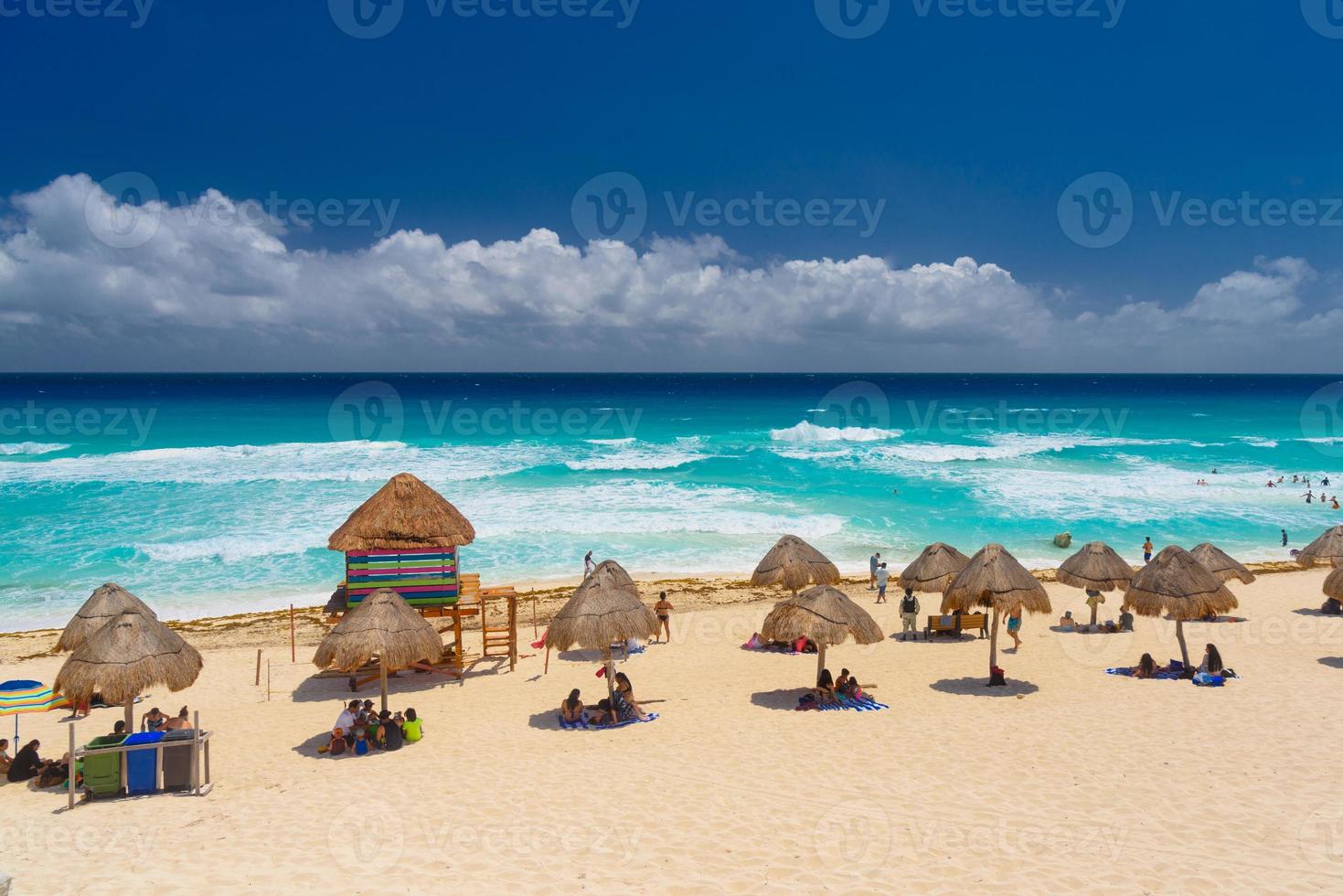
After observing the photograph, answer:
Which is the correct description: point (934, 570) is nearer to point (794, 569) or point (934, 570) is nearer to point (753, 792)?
point (794, 569)

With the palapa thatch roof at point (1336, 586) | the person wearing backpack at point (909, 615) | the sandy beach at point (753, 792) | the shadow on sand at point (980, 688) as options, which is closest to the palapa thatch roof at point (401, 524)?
the sandy beach at point (753, 792)

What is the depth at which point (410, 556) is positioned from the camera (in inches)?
552

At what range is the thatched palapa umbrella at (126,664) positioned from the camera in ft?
32.0

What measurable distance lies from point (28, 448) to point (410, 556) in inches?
2036

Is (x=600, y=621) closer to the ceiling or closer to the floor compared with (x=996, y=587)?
closer to the floor

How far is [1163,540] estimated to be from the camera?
89.5 feet

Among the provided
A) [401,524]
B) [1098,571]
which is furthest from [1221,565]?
[401,524]

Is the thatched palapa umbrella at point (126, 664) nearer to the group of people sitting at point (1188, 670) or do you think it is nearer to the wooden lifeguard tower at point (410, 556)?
the wooden lifeguard tower at point (410, 556)

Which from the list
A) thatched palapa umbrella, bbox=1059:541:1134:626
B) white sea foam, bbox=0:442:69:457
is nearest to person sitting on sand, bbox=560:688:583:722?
thatched palapa umbrella, bbox=1059:541:1134:626

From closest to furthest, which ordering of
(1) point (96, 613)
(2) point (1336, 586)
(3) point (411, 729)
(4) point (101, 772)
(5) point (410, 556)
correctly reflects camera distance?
(4) point (101, 772) → (3) point (411, 729) → (1) point (96, 613) → (5) point (410, 556) → (2) point (1336, 586)

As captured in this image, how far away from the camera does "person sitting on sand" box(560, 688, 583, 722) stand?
38.1ft

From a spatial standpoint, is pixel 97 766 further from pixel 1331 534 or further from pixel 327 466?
pixel 327 466

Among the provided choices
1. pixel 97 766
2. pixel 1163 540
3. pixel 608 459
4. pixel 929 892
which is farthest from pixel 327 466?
pixel 929 892

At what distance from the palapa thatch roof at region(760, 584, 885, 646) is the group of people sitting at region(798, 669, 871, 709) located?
2.76 feet
